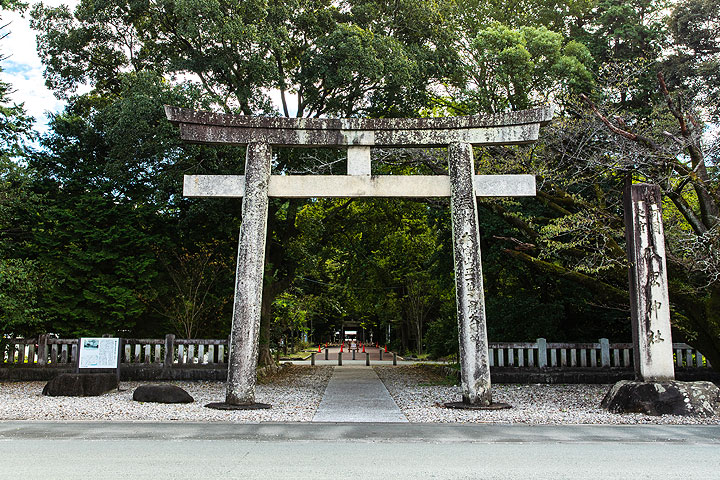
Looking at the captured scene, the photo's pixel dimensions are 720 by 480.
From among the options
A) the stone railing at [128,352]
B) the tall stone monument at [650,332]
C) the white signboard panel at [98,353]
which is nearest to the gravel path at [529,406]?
the tall stone monument at [650,332]

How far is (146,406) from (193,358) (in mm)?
5361

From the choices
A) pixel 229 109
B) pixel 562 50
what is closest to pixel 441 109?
pixel 562 50

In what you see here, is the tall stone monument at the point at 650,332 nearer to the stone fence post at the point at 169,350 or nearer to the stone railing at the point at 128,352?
the stone railing at the point at 128,352

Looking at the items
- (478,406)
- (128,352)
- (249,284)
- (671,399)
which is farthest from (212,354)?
(671,399)

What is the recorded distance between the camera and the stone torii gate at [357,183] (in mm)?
9844

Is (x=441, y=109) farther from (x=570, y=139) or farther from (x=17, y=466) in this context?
(x=17, y=466)

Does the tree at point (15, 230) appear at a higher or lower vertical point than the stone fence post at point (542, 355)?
higher

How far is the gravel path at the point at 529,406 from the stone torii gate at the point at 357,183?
78 centimetres

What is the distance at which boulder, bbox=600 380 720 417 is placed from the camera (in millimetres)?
9016

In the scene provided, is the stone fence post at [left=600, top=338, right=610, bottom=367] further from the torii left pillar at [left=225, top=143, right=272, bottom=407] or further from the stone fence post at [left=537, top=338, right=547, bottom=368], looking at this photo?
the torii left pillar at [left=225, top=143, right=272, bottom=407]

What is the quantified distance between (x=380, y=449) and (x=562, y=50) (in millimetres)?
12962

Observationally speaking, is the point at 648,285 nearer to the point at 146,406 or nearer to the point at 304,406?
the point at 304,406

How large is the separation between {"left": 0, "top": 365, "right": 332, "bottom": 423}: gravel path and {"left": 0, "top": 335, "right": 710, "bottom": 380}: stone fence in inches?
34.4

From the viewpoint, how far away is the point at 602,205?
12195 millimetres
